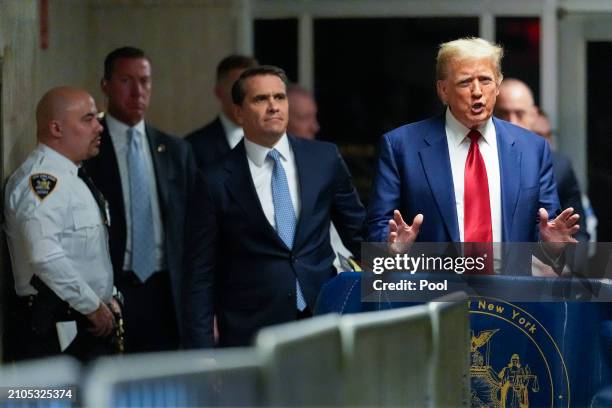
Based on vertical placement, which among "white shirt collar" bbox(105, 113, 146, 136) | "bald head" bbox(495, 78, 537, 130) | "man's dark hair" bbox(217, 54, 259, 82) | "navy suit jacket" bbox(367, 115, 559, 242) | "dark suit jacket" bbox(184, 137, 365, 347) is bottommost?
"dark suit jacket" bbox(184, 137, 365, 347)

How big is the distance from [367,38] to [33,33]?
2.86 metres

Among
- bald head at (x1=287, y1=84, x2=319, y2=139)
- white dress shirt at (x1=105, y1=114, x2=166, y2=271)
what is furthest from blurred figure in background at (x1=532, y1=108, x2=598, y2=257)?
white dress shirt at (x1=105, y1=114, x2=166, y2=271)

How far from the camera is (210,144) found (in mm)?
8977

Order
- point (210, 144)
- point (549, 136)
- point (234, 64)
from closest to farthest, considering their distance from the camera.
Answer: point (210, 144)
point (234, 64)
point (549, 136)

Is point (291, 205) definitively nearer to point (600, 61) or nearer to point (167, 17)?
point (167, 17)

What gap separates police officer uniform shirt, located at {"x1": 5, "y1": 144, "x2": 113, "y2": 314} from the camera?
7453 millimetres

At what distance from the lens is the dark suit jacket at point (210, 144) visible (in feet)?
29.3

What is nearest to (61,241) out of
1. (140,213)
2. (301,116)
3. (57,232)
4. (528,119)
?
(57,232)

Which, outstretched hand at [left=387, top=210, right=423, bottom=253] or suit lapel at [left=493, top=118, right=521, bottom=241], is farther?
suit lapel at [left=493, top=118, right=521, bottom=241]

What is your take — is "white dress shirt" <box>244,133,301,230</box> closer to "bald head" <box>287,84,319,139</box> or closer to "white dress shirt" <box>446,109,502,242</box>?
"white dress shirt" <box>446,109,502,242</box>

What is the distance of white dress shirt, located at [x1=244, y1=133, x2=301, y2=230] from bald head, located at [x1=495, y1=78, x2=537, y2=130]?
213 cm

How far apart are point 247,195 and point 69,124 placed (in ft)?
3.71

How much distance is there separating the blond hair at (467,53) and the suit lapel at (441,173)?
251 millimetres

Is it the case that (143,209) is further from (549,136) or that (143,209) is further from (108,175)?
(549,136)
